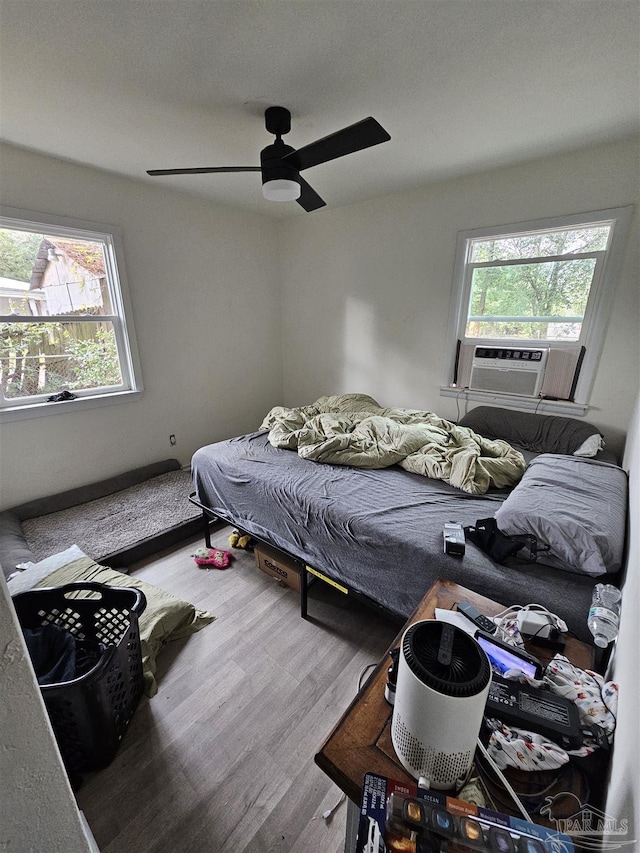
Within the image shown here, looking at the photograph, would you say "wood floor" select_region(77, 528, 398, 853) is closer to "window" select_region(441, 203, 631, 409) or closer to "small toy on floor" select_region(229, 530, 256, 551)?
"small toy on floor" select_region(229, 530, 256, 551)

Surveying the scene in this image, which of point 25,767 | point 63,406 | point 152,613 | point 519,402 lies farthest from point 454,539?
point 63,406

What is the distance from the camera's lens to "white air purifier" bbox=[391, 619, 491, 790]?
54 centimetres

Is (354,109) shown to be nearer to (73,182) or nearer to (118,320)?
(73,182)

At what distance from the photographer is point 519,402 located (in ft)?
9.15

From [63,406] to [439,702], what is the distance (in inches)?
118

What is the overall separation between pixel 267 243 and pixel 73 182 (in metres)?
1.83

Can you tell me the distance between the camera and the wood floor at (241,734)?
108 centimetres

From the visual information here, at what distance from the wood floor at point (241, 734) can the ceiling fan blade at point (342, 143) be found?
2.32 meters

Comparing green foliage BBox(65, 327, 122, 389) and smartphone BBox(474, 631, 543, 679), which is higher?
green foliage BBox(65, 327, 122, 389)

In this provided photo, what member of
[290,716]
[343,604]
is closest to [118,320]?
[343,604]

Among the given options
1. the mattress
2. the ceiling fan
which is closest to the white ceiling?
the ceiling fan

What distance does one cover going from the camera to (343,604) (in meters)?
1.96

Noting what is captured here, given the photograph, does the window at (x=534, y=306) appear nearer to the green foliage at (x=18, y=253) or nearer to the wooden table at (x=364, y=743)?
the wooden table at (x=364, y=743)

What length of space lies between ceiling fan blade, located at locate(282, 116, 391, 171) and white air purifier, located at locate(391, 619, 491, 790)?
177 cm
